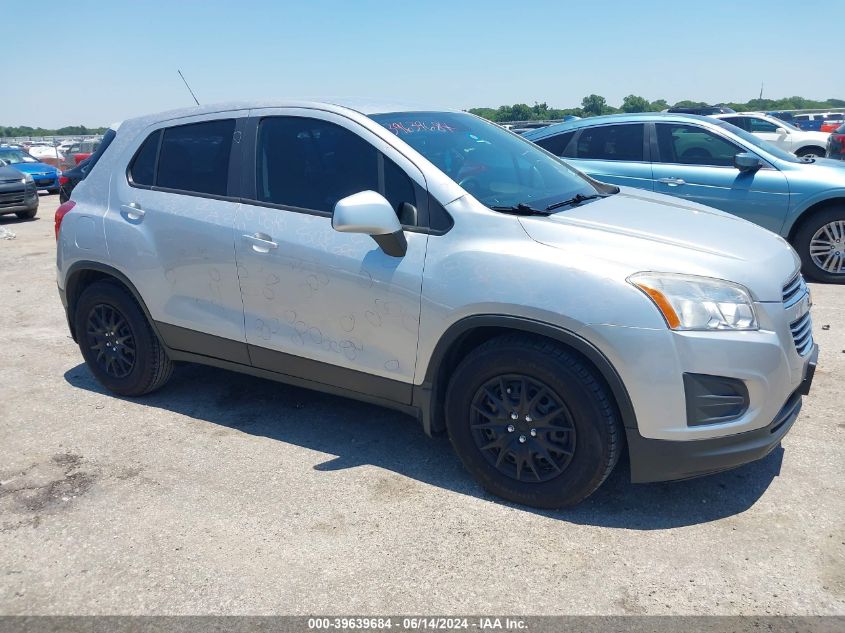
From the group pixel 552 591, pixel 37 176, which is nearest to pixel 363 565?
pixel 552 591

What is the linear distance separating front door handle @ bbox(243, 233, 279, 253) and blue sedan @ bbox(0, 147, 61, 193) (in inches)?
669

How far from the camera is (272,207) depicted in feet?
12.6

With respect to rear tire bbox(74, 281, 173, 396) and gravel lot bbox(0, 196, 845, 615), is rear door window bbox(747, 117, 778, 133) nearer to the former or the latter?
gravel lot bbox(0, 196, 845, 615)

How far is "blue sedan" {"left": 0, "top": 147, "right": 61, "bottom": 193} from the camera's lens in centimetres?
1844

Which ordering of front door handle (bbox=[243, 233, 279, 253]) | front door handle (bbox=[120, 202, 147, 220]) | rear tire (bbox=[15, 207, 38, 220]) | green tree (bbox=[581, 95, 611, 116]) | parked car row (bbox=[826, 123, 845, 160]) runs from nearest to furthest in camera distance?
1. front door handle (bbox=[243, 233, 279, 253])
2. front door handle (bbox=[120, 202, 147, 220])
3. parked car row (bbox=[826, 123, 845, 160])
4. rear tire (bbox=[15, 207, 38, 220])
5. green tree (bbox=[581, 95, 611, 116])

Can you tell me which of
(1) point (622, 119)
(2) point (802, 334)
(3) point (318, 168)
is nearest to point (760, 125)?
(1) point (622, 119)

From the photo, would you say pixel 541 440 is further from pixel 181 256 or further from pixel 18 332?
pixel 18 332

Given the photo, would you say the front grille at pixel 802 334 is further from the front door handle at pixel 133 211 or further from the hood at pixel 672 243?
the front door handle at pixel 133 211

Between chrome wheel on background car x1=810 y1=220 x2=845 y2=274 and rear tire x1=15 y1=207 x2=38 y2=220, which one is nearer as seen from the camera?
chrome wheel on background car x1=810 y1=220 x2=845 y2=274

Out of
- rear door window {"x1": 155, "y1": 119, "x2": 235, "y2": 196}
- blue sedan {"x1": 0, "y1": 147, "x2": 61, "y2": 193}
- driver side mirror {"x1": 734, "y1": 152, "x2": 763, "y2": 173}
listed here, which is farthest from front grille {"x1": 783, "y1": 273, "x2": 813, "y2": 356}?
blue sedan {"x1": 0, "y1": 147, "x2": 61, "y2": 193}

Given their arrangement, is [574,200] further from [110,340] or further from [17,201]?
[17,201]

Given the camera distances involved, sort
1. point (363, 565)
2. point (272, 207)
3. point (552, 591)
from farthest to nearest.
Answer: point (272, 207)
point (363, 565)
point (552, 591)

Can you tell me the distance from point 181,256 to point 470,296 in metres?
1.87

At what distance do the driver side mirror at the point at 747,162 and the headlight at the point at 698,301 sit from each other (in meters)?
4.77
